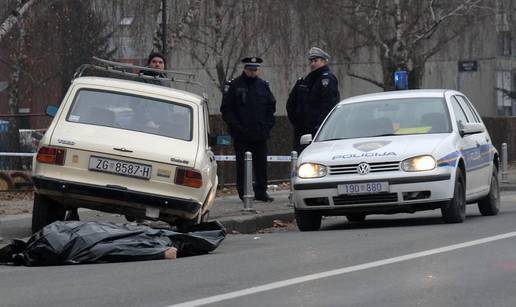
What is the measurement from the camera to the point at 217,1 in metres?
43.2

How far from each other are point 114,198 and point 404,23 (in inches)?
1218

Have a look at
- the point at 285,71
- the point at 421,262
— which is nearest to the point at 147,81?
the point at 421,262

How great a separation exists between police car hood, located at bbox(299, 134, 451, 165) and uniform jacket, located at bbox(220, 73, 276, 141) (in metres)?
3.26

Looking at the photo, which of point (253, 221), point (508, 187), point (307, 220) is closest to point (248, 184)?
point (253, 221)

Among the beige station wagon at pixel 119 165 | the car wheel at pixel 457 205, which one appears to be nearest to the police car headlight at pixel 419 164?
the car wheel at pixel 457 205

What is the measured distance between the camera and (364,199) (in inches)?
563

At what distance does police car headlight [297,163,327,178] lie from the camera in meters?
14.5

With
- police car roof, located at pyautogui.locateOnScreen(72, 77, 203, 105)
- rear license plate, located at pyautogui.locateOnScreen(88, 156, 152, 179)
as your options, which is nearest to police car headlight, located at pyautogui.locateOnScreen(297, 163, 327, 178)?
police car roof, located at pyautogui.locateOnScreen(72, 77, 203, 105)

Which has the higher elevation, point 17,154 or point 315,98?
point 315,98

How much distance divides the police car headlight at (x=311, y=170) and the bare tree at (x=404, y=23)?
27.7m

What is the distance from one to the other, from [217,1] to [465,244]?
31.9 m

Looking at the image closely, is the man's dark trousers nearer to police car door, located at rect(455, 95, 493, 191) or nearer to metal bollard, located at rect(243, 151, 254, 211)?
metal bollard, located at rect(243, 151, 254, 211)

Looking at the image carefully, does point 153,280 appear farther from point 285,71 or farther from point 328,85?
point 285,71

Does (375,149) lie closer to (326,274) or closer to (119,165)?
(119,165)
